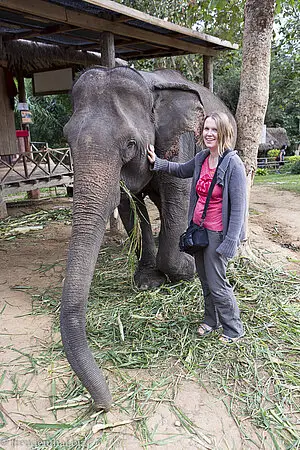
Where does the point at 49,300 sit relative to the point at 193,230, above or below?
below

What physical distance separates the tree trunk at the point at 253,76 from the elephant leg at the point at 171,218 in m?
1.20

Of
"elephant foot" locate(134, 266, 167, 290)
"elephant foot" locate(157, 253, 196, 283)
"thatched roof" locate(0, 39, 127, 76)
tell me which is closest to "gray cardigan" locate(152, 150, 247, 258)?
"elephant foot" locate(157, 253, 196, 283)

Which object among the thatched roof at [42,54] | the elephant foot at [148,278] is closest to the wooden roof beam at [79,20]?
the thatched roof at [42,54]

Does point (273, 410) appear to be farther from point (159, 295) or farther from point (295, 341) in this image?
point (159, 295)

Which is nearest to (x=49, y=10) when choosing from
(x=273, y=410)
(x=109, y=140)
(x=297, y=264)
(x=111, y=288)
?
(x=109, y=140)

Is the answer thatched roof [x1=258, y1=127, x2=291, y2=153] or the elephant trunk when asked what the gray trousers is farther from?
thatched roof [x1=258, y1=127, x2=291, y2=153]

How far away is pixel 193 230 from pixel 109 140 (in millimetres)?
909

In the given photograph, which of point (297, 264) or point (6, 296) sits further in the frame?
point (297, 264)

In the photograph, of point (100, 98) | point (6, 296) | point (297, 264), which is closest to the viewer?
point (100, 98)

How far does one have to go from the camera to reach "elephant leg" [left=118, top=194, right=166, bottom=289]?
14.6ft

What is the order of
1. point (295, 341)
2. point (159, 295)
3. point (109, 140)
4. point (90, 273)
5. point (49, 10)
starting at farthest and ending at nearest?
point (49, 10)
point (159, 295)
point (295, 341)
point (109, 140)
point (90, 273)

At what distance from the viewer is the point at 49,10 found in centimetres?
497

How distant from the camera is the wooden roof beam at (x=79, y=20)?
4708 millimetres

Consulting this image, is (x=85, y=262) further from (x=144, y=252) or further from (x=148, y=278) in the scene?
(x=144, y=252)
